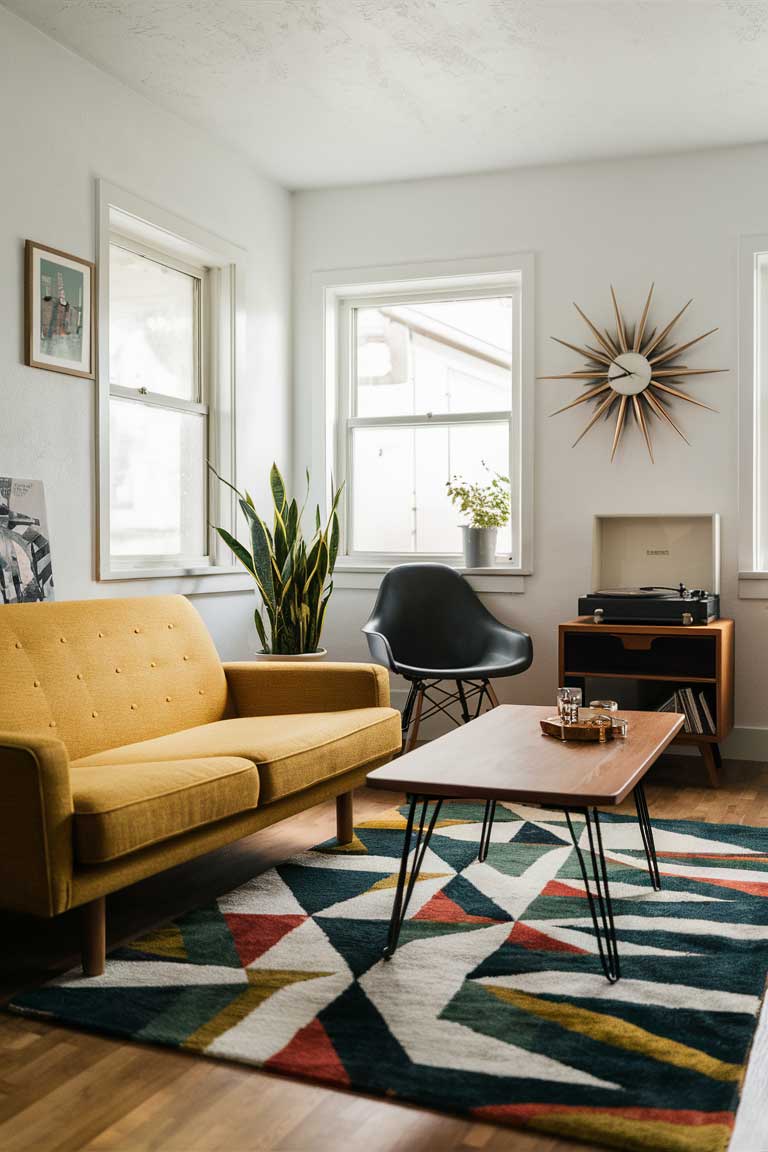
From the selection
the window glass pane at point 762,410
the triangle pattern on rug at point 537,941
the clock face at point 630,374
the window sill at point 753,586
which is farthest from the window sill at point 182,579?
the window glass pane at point 762,410

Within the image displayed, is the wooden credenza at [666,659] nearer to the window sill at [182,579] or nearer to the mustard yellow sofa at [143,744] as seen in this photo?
the mustard yellow sofa at [143,744]

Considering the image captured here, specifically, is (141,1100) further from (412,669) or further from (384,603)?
(384,603)

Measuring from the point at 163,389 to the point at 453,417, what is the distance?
1.48 meters

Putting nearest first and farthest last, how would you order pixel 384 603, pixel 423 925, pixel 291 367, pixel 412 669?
pixel 423 925 → pixel 412 669 → pixel 384 603 → pixel 291 367

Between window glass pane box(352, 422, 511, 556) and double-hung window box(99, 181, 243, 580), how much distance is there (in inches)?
33.1

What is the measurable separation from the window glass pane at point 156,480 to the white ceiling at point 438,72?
124 centimetres

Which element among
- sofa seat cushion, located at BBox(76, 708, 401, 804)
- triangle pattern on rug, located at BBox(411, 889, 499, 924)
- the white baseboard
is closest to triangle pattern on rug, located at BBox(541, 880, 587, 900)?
triangle pattern on rug, located at BBox(411, 889, 499, 924)

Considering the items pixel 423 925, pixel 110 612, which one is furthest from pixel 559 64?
pixel 423 925

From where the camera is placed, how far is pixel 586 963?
8.00 ft

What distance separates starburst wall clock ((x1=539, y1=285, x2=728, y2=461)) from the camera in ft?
15.9

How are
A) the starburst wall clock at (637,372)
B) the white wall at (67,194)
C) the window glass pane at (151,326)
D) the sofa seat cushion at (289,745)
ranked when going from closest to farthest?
the sofa seat cushion at (289,745) < the white wall at (67,194) < the window glass pane at (151,326) < the starburst wall clock at (637,372)

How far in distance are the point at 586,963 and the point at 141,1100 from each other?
3.42 feet

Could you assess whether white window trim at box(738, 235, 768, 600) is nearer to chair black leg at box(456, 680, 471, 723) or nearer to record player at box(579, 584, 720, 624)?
record player at box(579, 584, 720, 624)

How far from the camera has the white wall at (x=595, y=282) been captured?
477cm
